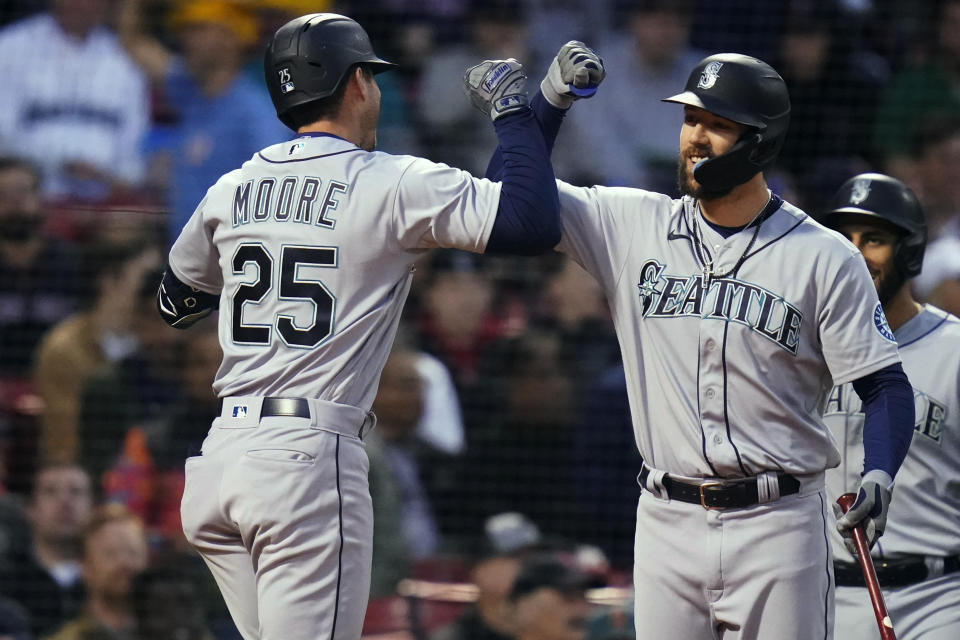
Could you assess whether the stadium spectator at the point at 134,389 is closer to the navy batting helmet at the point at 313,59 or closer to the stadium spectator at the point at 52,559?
the stadium spectator at the point at 52,559

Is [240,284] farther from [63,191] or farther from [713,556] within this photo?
[63,191]

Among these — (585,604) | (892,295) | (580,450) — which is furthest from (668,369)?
(580,450)

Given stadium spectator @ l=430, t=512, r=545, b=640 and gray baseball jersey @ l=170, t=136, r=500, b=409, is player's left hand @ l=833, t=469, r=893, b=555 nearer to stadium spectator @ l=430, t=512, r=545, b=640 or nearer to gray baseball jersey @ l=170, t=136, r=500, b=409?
gray baseball jersey @ l=170, t=136, r=500, b=409

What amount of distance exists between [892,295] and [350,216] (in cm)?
156

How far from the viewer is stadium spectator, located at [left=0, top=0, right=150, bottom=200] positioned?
7.23 metres

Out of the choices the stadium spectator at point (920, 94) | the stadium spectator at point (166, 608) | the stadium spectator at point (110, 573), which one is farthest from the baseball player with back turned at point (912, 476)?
the stadium spectator at point (920, 94)

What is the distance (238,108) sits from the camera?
686 cm

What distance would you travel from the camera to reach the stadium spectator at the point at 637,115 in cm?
740

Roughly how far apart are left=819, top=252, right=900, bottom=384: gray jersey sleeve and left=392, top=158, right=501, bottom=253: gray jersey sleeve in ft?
2.55

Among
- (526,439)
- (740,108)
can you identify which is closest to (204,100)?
(526,439)

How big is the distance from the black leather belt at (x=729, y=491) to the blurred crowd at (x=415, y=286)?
1.95 meters

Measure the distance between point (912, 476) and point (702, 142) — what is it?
1120 millimetres

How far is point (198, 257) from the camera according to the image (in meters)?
3.41

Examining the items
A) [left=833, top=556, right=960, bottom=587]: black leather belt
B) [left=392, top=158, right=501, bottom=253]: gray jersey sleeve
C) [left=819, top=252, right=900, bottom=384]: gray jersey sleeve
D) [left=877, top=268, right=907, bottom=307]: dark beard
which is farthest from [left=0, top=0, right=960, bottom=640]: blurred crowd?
[left=392, top=158, right=501, bottom=253]: gray jersey sleeve
